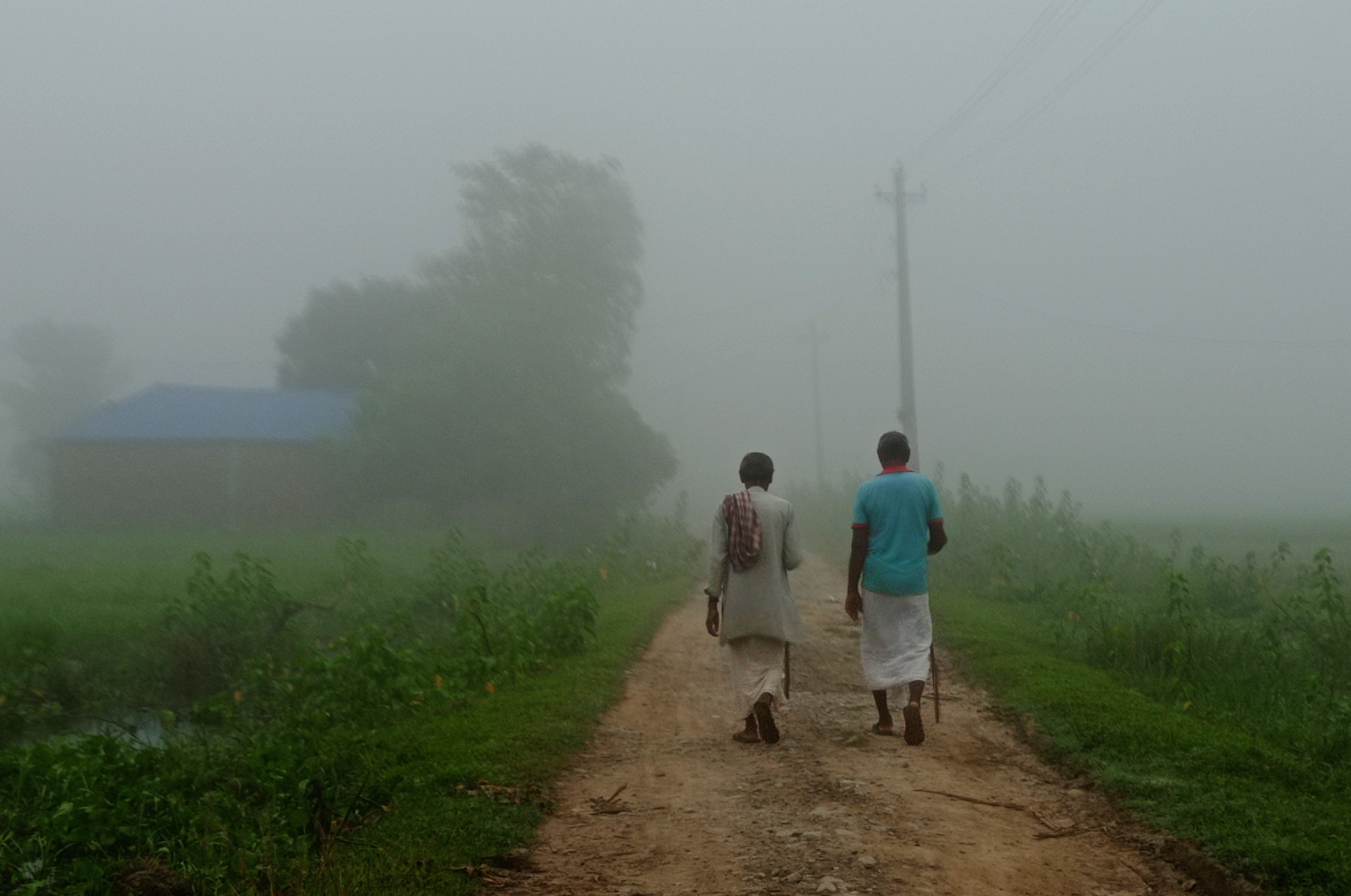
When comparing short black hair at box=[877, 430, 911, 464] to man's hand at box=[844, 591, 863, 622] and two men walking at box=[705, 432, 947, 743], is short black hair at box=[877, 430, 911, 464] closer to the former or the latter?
two men walking at box=[705, 432, 947, 743]

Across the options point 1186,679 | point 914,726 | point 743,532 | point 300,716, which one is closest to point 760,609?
point 743,532

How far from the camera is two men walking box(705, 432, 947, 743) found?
7848mm

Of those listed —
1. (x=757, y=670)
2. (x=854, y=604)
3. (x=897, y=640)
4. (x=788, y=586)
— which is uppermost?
(x=788, y=586)

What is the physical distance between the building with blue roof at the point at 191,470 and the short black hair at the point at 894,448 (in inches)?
1198

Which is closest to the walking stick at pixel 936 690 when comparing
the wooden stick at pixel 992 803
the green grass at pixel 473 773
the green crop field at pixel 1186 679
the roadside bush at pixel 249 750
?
the green crop field at pixel 1186 679

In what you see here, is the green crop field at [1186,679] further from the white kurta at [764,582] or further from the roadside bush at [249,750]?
the roadside bush at [249,750]

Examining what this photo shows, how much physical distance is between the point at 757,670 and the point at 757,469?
4.30 ft

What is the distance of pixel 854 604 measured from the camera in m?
8.09

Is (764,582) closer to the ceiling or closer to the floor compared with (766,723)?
closer to the ceiling

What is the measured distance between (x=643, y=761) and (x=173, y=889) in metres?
2.91

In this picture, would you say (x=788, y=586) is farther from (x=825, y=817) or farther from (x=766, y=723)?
(x=825, y=817)

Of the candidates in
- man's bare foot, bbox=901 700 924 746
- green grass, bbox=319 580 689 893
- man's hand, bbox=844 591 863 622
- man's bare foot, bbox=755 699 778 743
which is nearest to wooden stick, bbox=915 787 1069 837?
man's bare foot, bbox=901 700 924 746

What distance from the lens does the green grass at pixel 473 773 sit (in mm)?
5207

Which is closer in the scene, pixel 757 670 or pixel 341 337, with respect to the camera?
pixel 757 670
